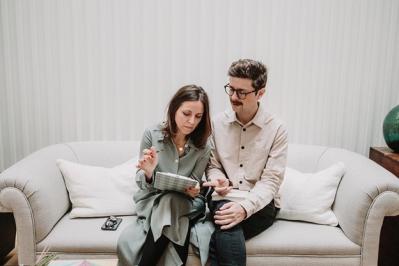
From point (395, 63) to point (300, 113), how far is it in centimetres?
75

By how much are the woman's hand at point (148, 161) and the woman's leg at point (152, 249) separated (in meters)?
0.31

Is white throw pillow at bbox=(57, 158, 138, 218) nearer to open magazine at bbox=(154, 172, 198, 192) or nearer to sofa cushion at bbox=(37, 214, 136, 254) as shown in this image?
sofa cushion at bbox=(37, 214, 136, 254)

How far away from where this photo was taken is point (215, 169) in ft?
6.76

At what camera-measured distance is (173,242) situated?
1783mm

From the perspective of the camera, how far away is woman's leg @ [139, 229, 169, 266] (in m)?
1.74

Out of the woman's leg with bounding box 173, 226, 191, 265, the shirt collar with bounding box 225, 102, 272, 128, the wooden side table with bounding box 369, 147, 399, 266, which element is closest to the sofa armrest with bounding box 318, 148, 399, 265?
the wooden side table with bounding box 369, 147, 399, 266

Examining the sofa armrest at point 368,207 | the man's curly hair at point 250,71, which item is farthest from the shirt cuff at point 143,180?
the sofa armrest at point 368,207

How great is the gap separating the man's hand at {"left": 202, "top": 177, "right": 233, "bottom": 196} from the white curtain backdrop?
2.89 feet

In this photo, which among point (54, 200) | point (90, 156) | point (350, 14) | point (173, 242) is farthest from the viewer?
point (350, 14)

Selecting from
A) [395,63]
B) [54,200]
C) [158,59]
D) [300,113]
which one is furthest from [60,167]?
[395,63]

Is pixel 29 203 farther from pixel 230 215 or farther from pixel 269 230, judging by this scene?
pixel 269 230

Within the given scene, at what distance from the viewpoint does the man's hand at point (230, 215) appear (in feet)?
5.86

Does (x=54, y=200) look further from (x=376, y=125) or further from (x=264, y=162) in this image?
(x=376, y=125)

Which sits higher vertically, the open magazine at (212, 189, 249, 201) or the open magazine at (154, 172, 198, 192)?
the open magazine at (154, 172, 198, 192)
